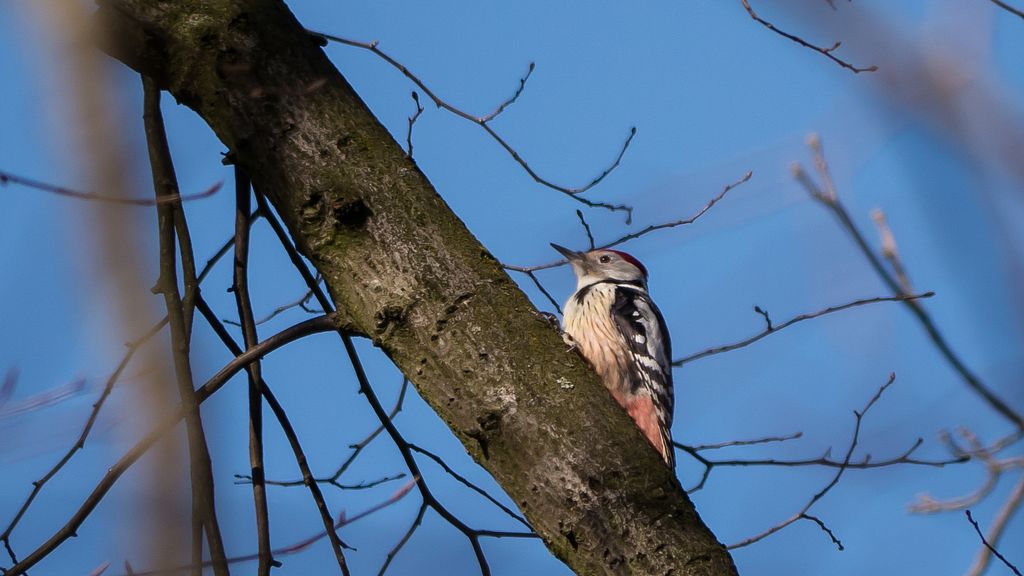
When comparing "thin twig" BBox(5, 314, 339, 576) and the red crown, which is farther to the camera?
the red crown

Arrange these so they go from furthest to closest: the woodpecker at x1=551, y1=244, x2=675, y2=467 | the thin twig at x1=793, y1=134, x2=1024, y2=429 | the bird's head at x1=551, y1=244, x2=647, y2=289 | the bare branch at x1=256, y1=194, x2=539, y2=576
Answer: the bird's head at x1=551, y1=244, x2=647, y2=289, the woodpecker at x1=551, y1=244, x2=675, y2=467, the bare branch at x1=256, y1=194, x2=539, y2=576, the thin twig at x1=793, y1=134, x2=1024, y2=429

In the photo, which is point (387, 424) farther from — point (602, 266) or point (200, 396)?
point (602, 266)

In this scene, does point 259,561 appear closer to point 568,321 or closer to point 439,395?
point 439,395

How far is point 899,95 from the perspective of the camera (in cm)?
121

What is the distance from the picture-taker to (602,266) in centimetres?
657

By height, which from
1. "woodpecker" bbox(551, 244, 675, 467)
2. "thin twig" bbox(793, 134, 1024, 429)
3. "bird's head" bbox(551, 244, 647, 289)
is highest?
"bird's head" bbox(551, 244, 647, 289)

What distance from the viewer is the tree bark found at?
2412mm

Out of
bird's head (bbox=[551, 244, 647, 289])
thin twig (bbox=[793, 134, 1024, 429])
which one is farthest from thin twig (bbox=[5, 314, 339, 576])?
bird's head (bbox=[551, 244, 647, 289])

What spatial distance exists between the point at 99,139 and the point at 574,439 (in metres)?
1.46

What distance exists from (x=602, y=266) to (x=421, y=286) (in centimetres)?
404

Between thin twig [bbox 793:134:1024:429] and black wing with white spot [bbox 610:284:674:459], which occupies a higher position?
black wing with white spot [bbox 610:284:674:459]

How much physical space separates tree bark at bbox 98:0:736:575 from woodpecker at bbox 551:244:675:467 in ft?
6.62

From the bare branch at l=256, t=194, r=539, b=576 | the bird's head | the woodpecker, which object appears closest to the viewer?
the bare branch at l=256, t=194, r=539, b=576

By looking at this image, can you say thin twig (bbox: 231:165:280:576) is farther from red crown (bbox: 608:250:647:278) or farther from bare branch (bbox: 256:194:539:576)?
red crown (bbox: 608:250:647:278)
